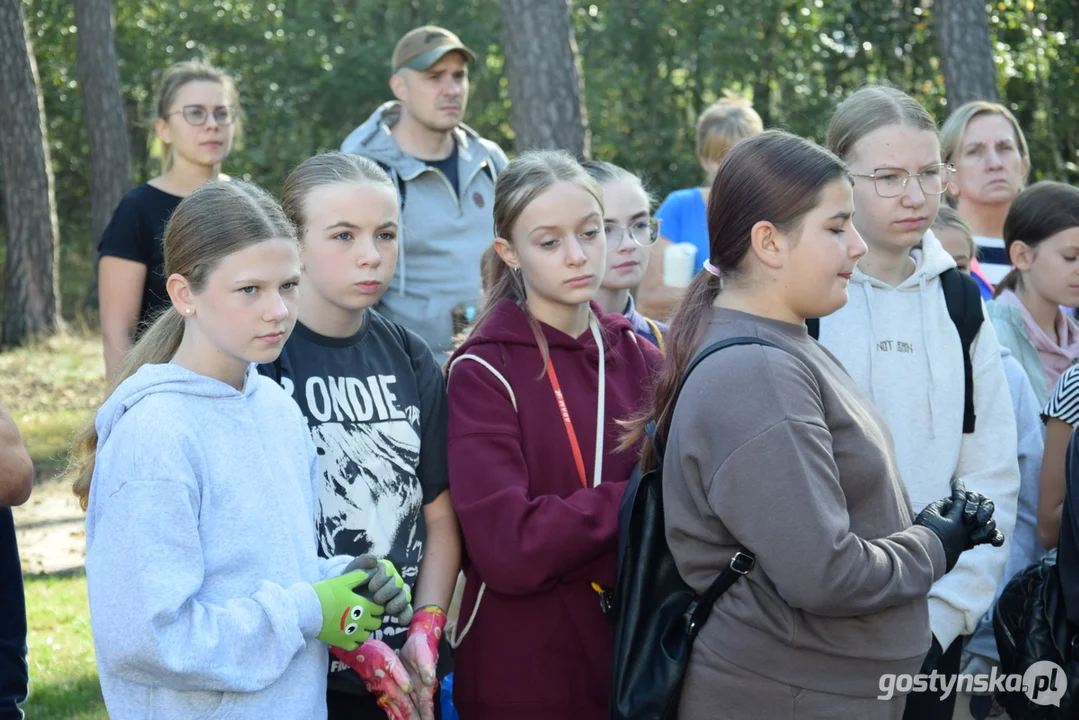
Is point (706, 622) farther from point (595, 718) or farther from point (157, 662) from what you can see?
point (157, 662)

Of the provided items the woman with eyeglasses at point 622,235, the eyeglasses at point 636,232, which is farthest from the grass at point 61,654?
the eyeglasses at point 636,232

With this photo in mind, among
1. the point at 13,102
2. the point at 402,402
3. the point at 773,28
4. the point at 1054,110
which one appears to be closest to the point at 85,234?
the point at 13,102

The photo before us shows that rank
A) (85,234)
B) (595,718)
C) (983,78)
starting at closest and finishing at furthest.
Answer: (595,718) < (983,78) < (85,234)

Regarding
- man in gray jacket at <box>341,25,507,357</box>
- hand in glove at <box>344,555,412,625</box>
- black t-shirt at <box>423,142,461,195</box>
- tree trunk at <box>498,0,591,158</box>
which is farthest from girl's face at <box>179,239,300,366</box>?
tree trunk at <box>498,0,591,158</box>

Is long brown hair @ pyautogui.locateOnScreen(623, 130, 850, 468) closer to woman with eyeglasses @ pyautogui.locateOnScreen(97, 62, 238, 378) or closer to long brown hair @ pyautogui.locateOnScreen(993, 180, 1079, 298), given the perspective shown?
long brown hair @ pyautogui.locateOnScreen(993, 180, 1079, 298)

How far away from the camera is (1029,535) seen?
383cm

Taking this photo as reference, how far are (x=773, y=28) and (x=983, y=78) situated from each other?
877 cm

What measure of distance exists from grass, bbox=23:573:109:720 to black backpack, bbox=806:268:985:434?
344cm

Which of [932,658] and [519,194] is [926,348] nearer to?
[932,658]

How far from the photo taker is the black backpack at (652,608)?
2.55 metres

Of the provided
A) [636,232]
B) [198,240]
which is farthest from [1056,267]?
[198,240]

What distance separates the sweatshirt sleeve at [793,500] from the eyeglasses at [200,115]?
329 centimetres

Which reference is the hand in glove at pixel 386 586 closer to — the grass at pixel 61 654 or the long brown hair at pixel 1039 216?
the grass at pixel 61 654

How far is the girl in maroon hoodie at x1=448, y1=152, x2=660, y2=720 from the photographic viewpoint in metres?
2.91
